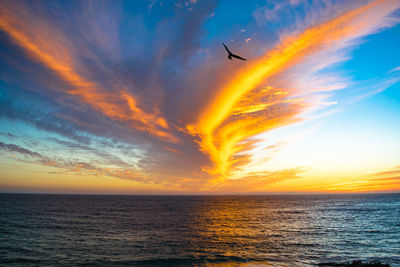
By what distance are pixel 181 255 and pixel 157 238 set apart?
10004 millimetres

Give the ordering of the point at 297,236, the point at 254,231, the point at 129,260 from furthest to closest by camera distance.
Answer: the point at 254,231 → the point at 297,236 → the point at 129,260

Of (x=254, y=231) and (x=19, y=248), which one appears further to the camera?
(x=254, y=231)

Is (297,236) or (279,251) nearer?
(279,251)

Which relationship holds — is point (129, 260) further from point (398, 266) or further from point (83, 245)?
point (398, 266)

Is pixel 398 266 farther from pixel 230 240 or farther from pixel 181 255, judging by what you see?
pixel 181 255

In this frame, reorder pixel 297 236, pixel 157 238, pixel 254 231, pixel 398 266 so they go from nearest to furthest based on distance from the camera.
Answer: pixel 398 266
pixel 157 238
pixel 297 236
pixel 254 231

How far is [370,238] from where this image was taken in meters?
36.6

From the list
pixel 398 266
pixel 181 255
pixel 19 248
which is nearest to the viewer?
pixel 398 266

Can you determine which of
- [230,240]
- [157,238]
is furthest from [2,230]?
[230,240]

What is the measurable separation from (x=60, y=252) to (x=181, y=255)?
1561 cm

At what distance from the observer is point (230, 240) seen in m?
35.6

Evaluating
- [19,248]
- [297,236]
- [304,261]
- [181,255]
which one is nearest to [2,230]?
[19,248]

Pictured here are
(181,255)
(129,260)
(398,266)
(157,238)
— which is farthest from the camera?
(157,238)

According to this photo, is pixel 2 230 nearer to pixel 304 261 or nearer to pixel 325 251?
pixel 304 261
